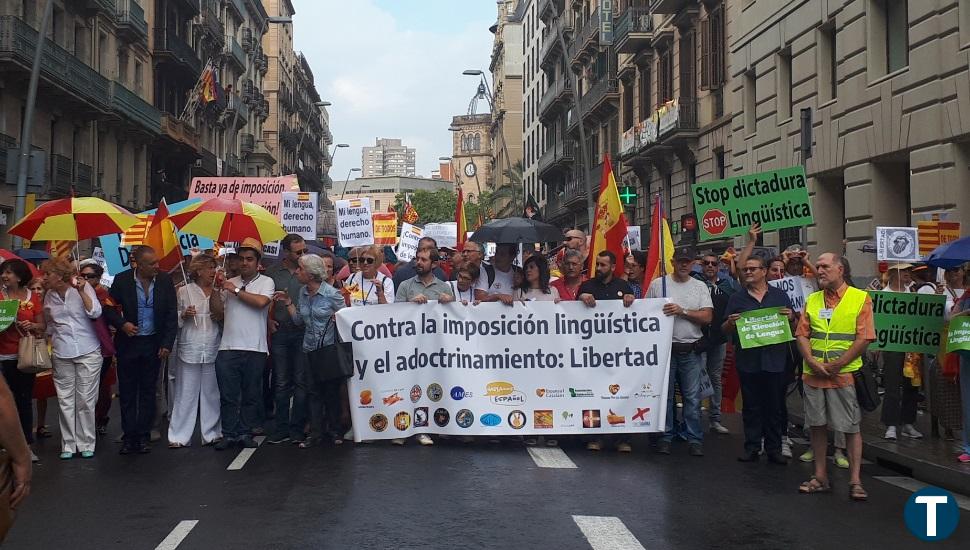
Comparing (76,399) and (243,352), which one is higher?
(243,352)

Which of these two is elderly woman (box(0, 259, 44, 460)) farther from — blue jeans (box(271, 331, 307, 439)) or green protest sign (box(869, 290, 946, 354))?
green protest sign (box(869, 290, 946, 354))

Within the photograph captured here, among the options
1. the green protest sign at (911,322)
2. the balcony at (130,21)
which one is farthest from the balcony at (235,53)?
the green protest sign at (911,322)

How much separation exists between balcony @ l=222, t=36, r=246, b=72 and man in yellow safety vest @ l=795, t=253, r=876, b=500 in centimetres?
5391

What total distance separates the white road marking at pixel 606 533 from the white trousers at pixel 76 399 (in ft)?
16.6

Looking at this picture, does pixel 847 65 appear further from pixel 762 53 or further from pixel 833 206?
pixel 762 53

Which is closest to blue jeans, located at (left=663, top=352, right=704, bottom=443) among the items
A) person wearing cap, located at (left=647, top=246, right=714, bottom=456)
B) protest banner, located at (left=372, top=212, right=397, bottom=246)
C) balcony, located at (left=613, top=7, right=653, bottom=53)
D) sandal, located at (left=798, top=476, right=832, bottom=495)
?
person wearing cap, located at (left=647, top=246, right=714, bottom=456)

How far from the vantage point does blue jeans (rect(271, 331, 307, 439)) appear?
433 inches


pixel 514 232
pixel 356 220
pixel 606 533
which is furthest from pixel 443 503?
pixel 356 220

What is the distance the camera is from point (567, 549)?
6648 mm

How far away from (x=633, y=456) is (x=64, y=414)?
5177mm

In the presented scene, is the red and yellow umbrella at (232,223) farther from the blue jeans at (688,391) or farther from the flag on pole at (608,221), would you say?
the blue jeans at (688,391)

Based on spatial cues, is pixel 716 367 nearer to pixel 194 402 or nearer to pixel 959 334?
pixel 959 334

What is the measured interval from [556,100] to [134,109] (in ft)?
82.2

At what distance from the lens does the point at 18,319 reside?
10.3 meters
